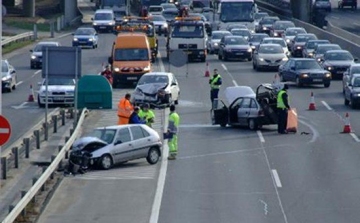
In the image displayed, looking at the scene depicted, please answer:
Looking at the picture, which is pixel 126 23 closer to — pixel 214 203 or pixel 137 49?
pixel 137 49

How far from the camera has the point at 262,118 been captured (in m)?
39.7

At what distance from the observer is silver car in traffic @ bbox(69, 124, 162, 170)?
32.0 meters

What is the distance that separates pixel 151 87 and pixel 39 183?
21258 mm

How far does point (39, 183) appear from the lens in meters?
25.7

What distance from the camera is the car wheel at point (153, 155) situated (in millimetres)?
32969

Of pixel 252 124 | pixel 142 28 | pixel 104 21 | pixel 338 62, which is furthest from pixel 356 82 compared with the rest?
pixel 104 21

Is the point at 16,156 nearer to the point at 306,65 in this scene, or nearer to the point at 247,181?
the point at 247,181

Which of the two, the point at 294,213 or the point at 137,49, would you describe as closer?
the point at 294,213

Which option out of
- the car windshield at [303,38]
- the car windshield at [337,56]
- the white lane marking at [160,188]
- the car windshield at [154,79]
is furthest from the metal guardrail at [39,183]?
the car windshield at [303,38]

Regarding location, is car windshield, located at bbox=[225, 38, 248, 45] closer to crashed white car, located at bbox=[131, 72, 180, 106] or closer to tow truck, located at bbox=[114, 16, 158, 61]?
tow truck, located at bbox=[114, 16, 158, 61]

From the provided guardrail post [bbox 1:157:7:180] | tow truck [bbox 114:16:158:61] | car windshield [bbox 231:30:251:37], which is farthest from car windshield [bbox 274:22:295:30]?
guardrail post [bbox 1:157:7:180]

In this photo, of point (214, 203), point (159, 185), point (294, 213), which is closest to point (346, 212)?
point (294, 213)

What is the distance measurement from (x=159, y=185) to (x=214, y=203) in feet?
9.81

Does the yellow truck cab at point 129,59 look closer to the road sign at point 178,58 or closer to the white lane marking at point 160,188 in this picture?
the road sign at point 178,58
